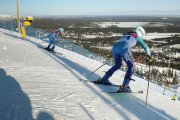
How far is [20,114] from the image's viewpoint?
4.62 m

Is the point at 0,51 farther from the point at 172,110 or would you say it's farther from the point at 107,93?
the point at 172,110

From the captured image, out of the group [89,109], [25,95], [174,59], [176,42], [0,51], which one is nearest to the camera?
[89,109]

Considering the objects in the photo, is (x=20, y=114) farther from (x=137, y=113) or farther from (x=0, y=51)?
(x=0, y=51)

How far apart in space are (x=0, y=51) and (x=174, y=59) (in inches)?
2963

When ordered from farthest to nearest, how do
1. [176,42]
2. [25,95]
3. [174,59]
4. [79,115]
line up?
1. [176,42]
2. [174,59]
3. [25,95]
4. [79,115]

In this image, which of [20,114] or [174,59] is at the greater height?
[20,114]

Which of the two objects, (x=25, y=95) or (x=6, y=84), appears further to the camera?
(x=6, y=84)

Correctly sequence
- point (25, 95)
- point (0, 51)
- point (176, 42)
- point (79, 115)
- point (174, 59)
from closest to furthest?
point (79, 115) → point (25, 95) → point (0, 51) → point (174, 59) → point (176, 42)

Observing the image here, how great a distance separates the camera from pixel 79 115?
16.1ft

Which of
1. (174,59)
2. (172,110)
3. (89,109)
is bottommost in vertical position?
(174,59)

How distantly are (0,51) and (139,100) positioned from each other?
22.6ft

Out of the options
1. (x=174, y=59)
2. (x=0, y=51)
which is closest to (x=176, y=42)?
(x=174, y=59)

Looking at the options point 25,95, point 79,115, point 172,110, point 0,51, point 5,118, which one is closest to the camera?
point 5,118

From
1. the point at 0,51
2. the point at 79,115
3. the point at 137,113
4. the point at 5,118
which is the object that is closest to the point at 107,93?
the point at 137,113
